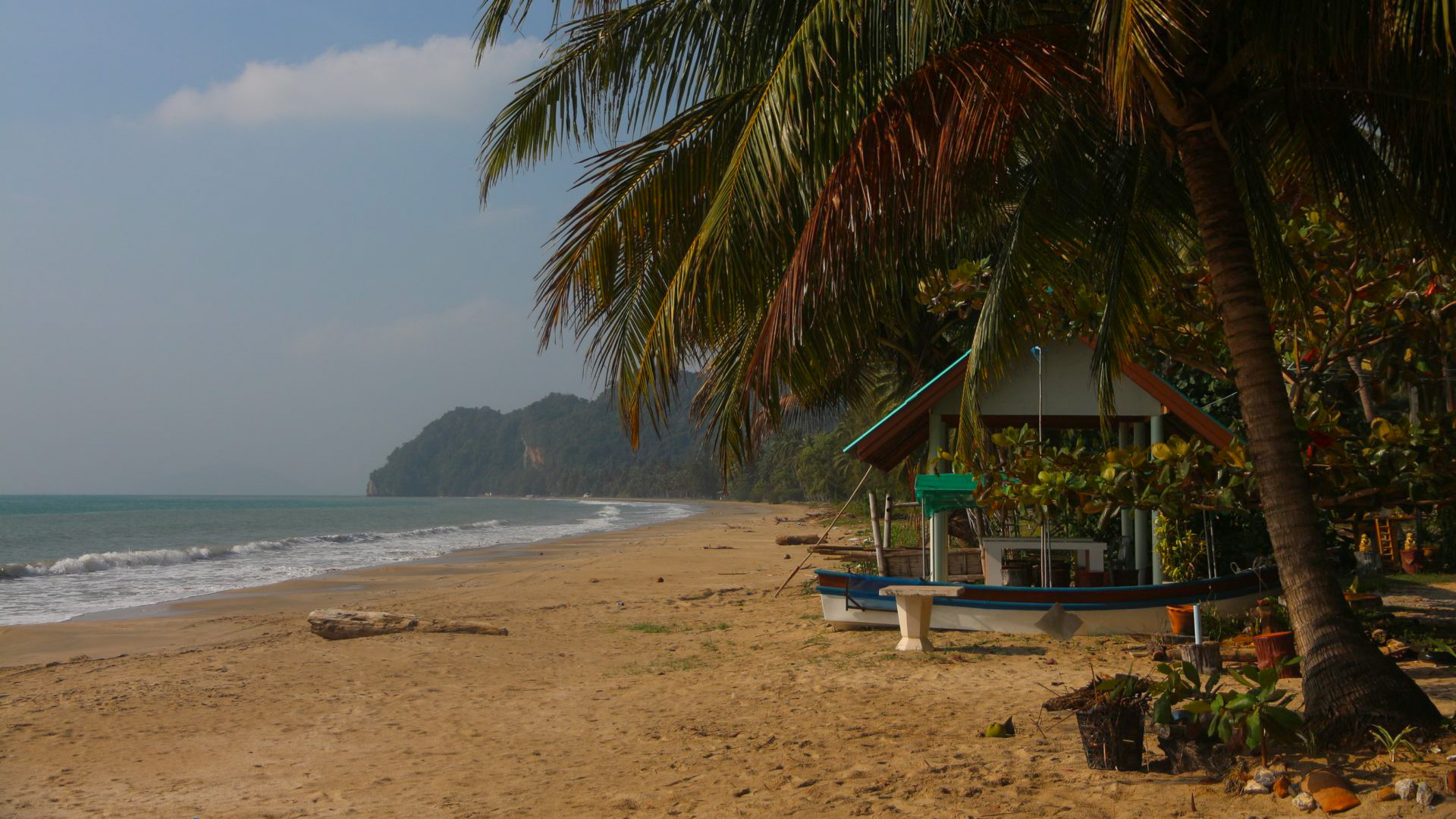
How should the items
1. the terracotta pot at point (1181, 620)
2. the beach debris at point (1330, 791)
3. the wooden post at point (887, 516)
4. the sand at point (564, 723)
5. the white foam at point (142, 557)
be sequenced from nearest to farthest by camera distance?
the beach debris at point (1330, 791) → the sand at point (564, 723) → the terracotta pot at point (1181, 620) → the wooden post at point (887, 516) → the white foam at point (142, 557)

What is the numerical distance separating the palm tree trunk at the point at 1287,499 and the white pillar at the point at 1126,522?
6.40m

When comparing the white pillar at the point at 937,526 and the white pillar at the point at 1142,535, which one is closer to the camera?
the white pillar at the point at 937,526

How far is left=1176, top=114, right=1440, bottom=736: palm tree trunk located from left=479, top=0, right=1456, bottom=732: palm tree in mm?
11

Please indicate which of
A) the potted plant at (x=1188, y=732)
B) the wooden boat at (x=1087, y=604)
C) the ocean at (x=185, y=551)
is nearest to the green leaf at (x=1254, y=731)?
the potted plant at (x=1188, y=732)

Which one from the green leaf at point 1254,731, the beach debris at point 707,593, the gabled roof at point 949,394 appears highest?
the gabled roof at point 949,394

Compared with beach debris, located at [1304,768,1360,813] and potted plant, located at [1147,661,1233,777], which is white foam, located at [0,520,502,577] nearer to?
potted plant, located at [1147,661,1233,777]

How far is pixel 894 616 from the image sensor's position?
10016mm

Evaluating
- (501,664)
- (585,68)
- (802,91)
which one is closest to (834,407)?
(501,664)

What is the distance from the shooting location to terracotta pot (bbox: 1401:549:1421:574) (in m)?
15.6

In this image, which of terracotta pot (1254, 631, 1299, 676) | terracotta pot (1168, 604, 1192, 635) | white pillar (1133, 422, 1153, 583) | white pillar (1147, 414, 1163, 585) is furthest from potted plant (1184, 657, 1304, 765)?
white pillar (1133, 422, 1153, 583)

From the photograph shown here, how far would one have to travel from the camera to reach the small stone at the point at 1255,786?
4.23 m

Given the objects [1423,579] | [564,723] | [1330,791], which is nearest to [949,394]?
[564,723]

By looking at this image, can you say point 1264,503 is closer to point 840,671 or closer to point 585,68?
point 840,671

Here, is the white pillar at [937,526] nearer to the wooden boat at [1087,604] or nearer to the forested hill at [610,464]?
the wooden boat at [1087,604]
